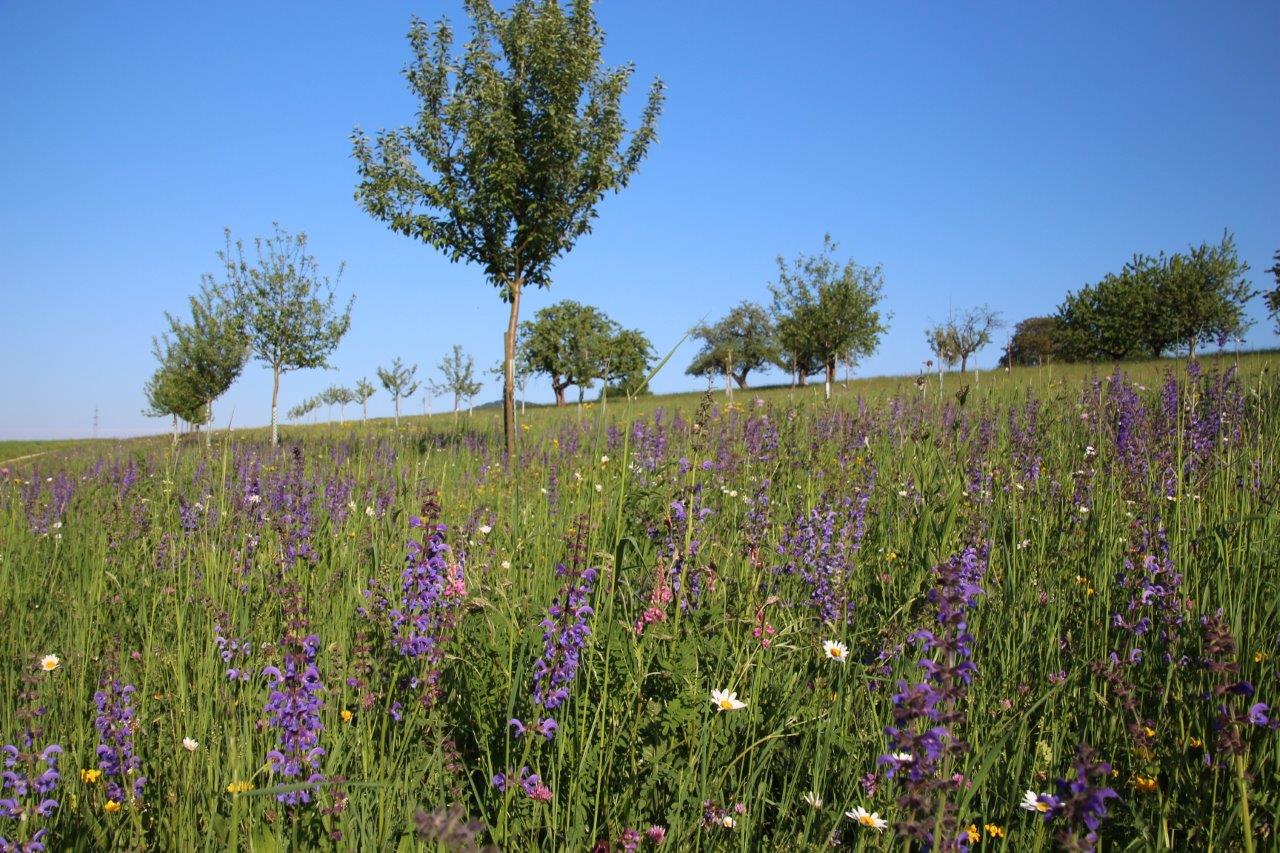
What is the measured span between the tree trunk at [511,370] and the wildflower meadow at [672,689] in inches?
288

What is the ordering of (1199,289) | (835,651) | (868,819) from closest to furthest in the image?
(868,819), (835,651), (1199,289)

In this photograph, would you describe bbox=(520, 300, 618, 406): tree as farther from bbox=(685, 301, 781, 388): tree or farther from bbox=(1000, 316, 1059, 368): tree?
bbox=(1000, 316, 1059, 368): tree

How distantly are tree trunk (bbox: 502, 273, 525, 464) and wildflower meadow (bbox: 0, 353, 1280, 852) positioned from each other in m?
7.31

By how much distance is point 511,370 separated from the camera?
40.7ft

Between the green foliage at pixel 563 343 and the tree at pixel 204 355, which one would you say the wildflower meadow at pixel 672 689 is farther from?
the green foliage at pixel 563 343

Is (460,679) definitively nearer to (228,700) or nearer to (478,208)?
(228,700)

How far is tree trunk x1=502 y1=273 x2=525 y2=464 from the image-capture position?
11.3 metres

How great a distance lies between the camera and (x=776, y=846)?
1.88m

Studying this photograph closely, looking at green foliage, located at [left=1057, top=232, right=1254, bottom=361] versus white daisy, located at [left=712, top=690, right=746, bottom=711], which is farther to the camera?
green foliage, located at [left=1057, top=232, right=1254, bottom=361]

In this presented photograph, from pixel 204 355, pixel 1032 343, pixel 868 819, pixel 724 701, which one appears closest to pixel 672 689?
pixel 724 701

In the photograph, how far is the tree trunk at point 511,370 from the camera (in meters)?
11.3

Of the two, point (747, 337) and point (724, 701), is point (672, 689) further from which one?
point (747, 337)

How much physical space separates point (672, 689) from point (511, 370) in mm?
10645

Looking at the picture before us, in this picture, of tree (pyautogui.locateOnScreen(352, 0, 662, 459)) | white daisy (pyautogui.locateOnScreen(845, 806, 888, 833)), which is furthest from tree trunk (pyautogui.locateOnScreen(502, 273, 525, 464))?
white daisy (pyautogui.locateOnScreen(845, 806, 888, 833))
